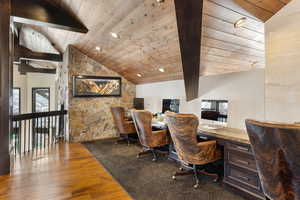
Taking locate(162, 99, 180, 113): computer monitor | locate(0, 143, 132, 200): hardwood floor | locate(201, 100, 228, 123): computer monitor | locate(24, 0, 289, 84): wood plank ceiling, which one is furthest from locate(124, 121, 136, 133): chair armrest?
locate(201, 100, 228, 123): computer monitor

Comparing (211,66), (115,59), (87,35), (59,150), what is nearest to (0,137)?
(59,150)

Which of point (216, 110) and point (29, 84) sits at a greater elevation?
point (29, 84)

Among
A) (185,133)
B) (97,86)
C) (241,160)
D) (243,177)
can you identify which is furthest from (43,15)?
(243,177)

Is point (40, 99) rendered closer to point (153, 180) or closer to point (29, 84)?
point (29, 84)

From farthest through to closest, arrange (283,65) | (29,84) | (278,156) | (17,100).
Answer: (29,84) → (17,100) → (283,65) → (278,156)

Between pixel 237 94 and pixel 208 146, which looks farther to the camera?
pixel 237 94

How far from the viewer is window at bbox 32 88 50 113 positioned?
27.4 feet

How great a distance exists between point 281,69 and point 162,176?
2.22 meters

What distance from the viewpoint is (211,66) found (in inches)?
122

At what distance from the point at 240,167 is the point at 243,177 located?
12 cm

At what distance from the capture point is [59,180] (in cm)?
246

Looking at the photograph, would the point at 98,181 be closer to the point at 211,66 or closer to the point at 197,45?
the point at 197,45

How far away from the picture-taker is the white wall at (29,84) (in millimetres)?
7805

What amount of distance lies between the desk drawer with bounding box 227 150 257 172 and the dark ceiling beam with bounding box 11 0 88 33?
3630mm
